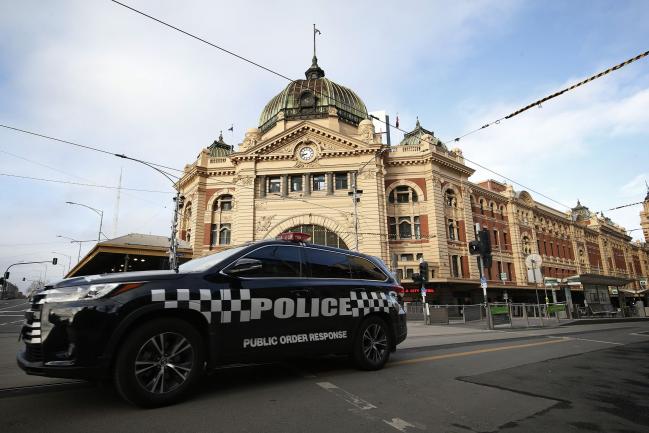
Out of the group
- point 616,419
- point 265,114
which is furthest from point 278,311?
point 265,114

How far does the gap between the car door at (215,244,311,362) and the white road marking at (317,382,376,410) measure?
538mm

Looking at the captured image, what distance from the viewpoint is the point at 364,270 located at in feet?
19.8

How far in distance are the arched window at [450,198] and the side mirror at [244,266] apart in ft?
113

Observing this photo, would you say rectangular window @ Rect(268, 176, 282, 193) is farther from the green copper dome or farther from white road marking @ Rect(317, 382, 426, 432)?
white road marking @ Rect(317, 382, 426, 432)

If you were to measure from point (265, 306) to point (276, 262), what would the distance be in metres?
0.65

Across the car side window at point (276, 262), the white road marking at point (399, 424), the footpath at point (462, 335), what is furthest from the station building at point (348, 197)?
the white road marking at point (399, 424)

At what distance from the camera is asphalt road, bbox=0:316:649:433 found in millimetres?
3203

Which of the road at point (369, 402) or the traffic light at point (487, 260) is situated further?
the traffic light at point (487, 260)

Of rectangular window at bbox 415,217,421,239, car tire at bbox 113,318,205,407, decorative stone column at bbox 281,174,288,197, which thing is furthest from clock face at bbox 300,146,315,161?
car tire at bbox 113,318,205,407

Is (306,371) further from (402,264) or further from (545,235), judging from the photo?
(545,235)

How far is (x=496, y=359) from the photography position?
6.71 m

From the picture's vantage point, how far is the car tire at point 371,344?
17.7ft

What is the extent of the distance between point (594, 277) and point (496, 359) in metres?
26.0

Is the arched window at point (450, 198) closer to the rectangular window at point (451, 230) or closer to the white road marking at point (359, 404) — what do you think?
the rectangular window at point (451, 230)
